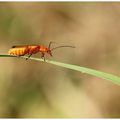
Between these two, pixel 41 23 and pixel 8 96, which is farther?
pixel 41 23

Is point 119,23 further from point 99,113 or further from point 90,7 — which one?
point 99,113

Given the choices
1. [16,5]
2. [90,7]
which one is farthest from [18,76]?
[90,7]

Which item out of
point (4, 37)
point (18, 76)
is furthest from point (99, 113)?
point (4, 37)

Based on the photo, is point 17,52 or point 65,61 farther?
point 65,61

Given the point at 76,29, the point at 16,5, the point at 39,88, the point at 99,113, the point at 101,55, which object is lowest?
the point at 99,113

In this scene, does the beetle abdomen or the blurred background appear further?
the blurred background

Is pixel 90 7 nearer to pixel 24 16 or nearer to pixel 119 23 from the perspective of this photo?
pixel 119 23

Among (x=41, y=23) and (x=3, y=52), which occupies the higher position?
(x=41, y=23)

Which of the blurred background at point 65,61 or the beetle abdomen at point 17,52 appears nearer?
the beetle abdomen at point 17,52
